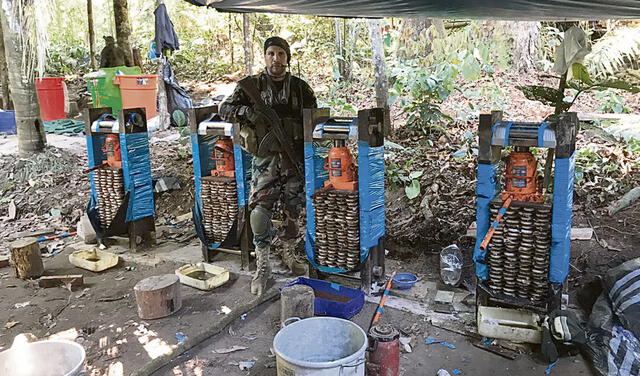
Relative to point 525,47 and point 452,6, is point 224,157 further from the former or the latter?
point 525,47

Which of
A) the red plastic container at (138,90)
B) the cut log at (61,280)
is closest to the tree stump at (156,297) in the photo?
the cut log at (61,280)

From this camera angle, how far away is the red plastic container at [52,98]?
12.0 meters

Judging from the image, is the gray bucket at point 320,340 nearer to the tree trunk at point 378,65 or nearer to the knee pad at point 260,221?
the knee pad at point 260,221

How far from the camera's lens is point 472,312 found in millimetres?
4223

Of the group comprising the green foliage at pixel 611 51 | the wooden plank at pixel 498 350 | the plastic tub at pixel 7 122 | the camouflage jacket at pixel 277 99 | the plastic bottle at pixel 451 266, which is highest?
the green foliage at pixel 611 51

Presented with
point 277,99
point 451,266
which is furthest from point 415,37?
point 451,266

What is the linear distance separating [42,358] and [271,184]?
8.42 feet

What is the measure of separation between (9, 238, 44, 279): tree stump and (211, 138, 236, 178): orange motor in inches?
78.5

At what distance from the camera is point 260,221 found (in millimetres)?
4844

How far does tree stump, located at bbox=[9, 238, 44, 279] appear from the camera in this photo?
514cm

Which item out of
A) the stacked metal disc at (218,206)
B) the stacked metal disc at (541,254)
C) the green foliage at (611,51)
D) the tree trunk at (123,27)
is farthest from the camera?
the tree trunk at (123,27)

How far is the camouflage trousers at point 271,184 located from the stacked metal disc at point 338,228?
1.76ft

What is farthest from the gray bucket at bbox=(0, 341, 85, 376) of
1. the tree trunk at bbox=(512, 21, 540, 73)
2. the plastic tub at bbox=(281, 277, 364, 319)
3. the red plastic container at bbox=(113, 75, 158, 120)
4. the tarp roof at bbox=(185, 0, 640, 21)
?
the tree trunk at bbox=(512, 21, 540, 73)

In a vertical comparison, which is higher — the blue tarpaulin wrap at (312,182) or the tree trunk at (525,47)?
the tree trunk at (525,47)
